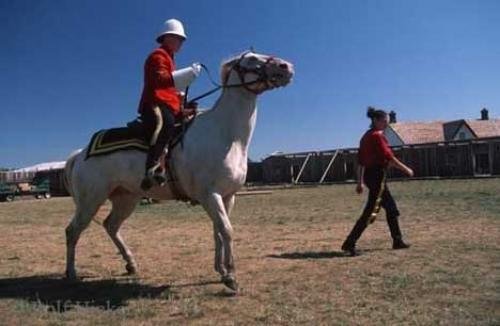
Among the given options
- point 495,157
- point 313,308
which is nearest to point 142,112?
point 313,308

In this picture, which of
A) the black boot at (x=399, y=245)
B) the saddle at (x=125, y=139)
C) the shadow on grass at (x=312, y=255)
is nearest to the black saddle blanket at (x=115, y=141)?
the saddle at (x=125, y=139)

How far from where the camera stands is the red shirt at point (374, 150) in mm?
10320

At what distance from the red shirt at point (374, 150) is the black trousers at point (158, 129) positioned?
3725mm

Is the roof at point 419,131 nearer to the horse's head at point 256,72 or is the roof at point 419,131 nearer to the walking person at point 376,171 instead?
the walking person at point 376,171

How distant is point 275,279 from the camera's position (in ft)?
26.6

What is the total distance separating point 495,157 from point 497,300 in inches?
1554

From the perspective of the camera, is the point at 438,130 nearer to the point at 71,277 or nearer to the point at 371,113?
the point at 371,113

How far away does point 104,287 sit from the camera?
8.20 m

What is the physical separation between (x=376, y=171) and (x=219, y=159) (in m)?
3.66

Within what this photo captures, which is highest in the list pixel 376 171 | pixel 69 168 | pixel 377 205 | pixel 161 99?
pixel 161 99

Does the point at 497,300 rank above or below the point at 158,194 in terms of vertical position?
below

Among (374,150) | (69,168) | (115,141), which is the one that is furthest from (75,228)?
(374,150)

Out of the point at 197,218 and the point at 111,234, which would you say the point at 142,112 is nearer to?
the point at 111,234

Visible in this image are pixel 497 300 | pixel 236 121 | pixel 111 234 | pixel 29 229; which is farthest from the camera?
pixel 29 229
